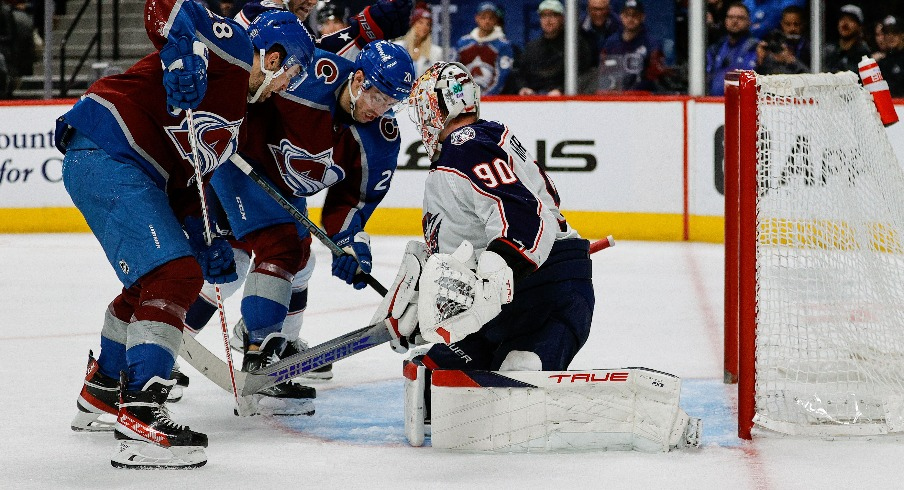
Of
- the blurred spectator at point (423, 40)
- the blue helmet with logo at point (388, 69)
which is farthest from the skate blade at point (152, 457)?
the blurred spectator at point (423, 40)

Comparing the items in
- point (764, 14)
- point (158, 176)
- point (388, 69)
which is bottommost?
point (764, 14)

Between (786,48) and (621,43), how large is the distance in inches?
34.8

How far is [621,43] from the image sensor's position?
723cm

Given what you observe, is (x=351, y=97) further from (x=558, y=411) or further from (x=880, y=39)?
(x=880, y=39)

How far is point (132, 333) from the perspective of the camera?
8.96 feet

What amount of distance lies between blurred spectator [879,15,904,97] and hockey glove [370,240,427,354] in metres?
4.51

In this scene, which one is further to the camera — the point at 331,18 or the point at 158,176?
the point at 331,18

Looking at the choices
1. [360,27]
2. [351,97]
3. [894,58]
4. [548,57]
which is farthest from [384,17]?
[894,58]

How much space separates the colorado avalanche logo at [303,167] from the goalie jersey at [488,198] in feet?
1.68

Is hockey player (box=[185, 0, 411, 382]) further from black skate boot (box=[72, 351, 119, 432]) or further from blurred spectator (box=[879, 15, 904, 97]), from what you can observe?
blurred spectator (box=[879, 15, 904, 97])

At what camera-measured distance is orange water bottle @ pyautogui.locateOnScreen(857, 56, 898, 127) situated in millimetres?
3150

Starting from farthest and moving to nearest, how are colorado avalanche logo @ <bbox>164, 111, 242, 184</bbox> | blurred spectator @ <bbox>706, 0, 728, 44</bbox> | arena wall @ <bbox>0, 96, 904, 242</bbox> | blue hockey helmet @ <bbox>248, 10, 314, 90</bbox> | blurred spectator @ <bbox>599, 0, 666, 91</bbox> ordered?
blurred spectator @ <bbox>599, 0, 666, 91</bbox> < blurred spectator @ <bbox>706, 0, 728, 44</bbox> < arena wall @ <bbox>0, 96, 904, 242</bbox> < blue hockey helmet @ <bbox>248, 10, 314, 90</bbox> < colorado avalanche logo @ <bbox>164, 111, 242, 184</bbox>

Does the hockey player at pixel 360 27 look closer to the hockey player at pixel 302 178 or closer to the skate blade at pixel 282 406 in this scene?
the hockey player at pixel 302 178

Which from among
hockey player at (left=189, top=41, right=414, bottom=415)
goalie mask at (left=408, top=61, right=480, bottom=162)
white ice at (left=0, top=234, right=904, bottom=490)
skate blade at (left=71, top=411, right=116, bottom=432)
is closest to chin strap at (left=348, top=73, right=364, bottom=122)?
hockey player at (left=189, top=41, right=414, bottom=415)
